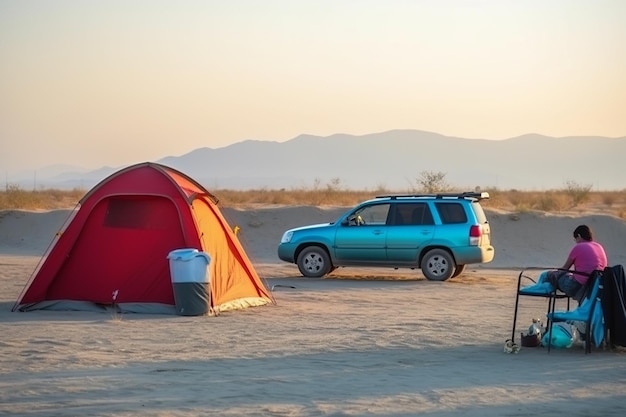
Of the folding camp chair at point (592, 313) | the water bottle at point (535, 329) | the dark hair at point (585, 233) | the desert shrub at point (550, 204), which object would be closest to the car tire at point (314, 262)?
the water bottle at point (535, 329)

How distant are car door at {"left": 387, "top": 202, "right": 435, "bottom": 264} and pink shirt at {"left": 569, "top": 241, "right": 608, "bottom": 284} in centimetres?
991

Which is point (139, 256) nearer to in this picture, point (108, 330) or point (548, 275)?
point (108, 330)

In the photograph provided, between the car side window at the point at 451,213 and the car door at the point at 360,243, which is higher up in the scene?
the car side window at the point at 451,213

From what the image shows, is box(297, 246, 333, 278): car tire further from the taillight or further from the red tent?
the red tent

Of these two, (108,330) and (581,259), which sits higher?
(581,259)

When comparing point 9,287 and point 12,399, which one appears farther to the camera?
point 9,287

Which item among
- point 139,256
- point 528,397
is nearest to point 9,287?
point 139,256

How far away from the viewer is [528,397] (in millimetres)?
9672

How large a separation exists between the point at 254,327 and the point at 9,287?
7.99 m

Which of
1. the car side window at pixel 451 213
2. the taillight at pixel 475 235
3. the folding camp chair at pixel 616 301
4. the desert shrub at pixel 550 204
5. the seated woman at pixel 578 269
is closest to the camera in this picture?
the folding camp chair at pixel 616 301

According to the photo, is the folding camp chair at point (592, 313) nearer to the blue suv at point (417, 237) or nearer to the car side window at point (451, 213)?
the blue suv at point (417, 237)

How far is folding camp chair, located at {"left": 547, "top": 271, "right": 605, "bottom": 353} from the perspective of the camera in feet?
39.7

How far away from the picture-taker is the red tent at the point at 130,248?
16375mm

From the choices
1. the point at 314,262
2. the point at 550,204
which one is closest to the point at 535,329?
the point at 314,262
